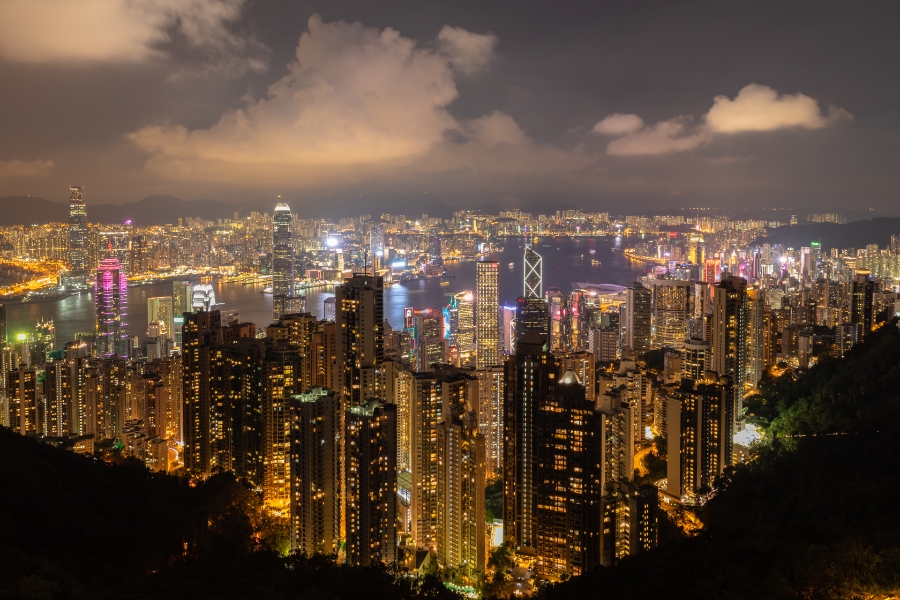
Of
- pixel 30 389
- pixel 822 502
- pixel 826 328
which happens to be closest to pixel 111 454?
pixel 30 389

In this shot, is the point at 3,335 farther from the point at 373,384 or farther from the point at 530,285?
the point at 530,285

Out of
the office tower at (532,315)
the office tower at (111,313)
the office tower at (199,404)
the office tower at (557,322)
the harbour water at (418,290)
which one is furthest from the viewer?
the harbour water at (418,290)

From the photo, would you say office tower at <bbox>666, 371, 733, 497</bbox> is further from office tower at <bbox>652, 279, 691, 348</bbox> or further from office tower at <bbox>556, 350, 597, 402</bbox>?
office tower at <bbox>652, 279, 691, 348</bbox>

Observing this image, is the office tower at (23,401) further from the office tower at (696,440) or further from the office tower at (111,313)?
the office tower at (696,440)

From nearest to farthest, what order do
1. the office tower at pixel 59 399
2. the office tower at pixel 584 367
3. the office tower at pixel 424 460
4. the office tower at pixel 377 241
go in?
the office tower at pixel 424 460
the office tower at pixel 584 367
the office tower at pixel 59 399
the office tower at pixel 377 241

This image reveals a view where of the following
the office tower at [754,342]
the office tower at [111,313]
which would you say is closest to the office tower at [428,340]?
the office tower at [754,342]

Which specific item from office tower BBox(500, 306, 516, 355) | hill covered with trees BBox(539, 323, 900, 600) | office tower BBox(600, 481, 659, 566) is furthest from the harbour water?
office tower BBox(600, 481, 659, 566)
